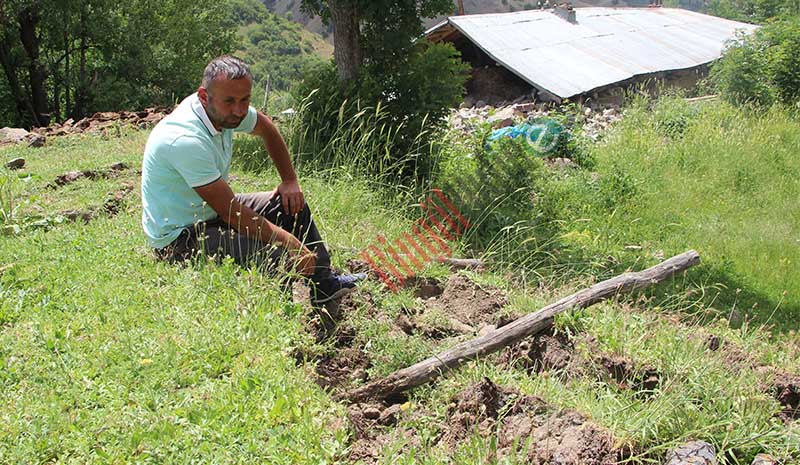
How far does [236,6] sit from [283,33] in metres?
4.93

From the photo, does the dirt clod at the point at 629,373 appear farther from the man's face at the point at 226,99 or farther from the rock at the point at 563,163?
the rock at the point at 563,163

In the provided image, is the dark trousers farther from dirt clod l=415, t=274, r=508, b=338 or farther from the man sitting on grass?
dirt clod l=415, t=274, r=508, b=338

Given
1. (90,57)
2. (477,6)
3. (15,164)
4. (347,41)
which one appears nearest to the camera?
(15,164)

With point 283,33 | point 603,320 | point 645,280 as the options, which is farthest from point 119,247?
point 283,33

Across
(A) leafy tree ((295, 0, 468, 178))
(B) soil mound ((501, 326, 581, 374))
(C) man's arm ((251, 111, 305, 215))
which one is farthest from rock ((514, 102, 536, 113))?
(B) soil mound ((501, 326, 581, 374))

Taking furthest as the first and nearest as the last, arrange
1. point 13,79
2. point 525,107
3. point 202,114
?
Result: point 13,79, point 525,107, point 202,114

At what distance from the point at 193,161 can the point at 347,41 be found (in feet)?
17.5

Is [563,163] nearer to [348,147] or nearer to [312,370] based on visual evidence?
[348,147]

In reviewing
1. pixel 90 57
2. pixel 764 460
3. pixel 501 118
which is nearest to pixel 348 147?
pixel 764 460

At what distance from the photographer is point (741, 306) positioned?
6754 millimetres

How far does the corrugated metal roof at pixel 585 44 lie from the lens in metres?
16.6

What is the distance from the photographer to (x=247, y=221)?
4113 mm

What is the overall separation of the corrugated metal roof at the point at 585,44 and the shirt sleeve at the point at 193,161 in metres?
12.6

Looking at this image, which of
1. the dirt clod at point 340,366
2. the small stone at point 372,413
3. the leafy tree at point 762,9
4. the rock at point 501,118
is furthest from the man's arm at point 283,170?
the leafy tree at point 762,9
